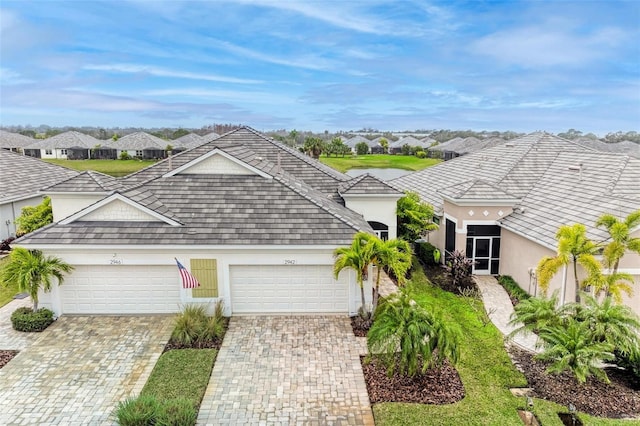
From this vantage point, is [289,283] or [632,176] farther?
[632,176]

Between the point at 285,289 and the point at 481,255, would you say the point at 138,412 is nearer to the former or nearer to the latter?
the point at 285,289

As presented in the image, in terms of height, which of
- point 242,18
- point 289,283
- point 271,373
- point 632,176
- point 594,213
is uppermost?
point 242,18

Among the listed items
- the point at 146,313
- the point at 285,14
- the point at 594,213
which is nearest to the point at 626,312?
the point at 594,213

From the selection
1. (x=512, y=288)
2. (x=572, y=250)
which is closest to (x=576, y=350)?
(x=572, y=250)

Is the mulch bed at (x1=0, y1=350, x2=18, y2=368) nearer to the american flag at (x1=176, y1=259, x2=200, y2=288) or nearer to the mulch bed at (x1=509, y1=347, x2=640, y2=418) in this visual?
the american flag at (x1=176, y1=259, x2=200, y2=288)

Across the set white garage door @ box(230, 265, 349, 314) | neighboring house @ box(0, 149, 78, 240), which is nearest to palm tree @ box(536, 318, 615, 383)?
white garage door @ box(230, 265, 349, 314)

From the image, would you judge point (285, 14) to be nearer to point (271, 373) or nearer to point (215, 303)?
point (215, 303)
